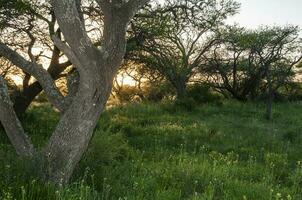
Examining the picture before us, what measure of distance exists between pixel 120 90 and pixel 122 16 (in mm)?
30140

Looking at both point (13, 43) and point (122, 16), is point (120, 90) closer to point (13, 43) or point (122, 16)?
point (13, 43)

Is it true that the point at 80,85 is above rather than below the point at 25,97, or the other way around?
above

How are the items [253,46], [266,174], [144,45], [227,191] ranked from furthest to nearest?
[253,46] < [144,45] < [266,174] < [227,191]

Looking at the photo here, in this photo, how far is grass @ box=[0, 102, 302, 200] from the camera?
27.8 ft

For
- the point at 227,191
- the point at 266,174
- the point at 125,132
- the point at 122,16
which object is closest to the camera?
the point at 122,16

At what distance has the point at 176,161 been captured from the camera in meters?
12.2

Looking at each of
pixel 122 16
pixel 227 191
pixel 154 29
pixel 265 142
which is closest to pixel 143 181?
pixel 227 191

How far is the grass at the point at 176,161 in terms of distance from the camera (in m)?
8.48

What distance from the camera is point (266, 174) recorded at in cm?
1133

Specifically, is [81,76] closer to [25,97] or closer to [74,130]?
[74,130]

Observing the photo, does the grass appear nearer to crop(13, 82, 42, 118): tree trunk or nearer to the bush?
crop(13, 82, 42, 118): tree trunk

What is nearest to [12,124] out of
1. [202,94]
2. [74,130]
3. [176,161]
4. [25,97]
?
[74,130]

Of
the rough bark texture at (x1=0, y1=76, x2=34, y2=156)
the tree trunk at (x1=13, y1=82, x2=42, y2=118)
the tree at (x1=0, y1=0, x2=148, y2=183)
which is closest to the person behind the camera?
the tree at (x1=0, y1=0, x2=148, y2=183)

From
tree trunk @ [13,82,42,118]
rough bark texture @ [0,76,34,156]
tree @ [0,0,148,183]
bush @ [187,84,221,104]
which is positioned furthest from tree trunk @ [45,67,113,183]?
bush @ [187,84,221,104]
